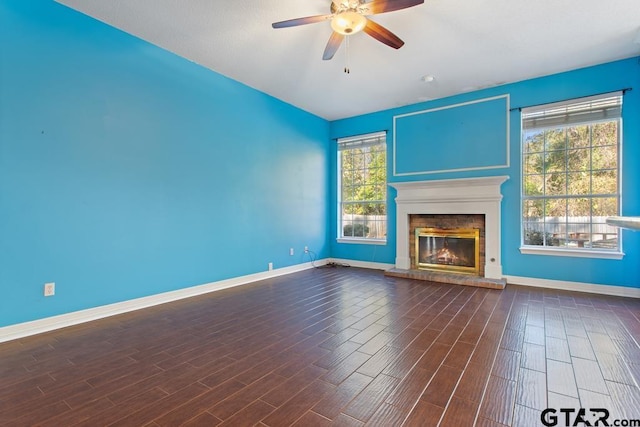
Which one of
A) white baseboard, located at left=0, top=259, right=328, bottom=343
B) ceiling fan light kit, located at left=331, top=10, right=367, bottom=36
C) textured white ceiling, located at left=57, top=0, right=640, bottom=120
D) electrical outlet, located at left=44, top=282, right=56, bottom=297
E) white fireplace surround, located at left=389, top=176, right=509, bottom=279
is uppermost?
textured white ceiling, located at left=57, top=0, right=640, bottom=120

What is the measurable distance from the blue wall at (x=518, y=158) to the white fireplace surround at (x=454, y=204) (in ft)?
0.53

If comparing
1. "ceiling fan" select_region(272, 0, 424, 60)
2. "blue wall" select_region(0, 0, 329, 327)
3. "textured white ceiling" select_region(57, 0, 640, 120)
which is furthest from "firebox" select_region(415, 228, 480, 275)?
"ceiling fan" select_region(272, 0, 424, 60)

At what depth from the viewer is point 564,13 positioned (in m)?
2.92

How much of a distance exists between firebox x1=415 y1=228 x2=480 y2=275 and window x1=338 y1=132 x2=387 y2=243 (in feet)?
2.54

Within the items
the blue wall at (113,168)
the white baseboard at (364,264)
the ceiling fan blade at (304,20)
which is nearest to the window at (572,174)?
the white baseboard at (364,264)

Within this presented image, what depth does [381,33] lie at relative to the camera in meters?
2.70

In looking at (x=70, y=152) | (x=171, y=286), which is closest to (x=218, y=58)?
(x=70, y=152)

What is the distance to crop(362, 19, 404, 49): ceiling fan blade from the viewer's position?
8.50ft

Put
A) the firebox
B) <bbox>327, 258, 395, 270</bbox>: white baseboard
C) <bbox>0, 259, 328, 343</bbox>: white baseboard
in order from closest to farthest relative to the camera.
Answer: <bbox>0, 259, 328, 343</bbox>: white baseboard → the firebox → <bbox>327, 258, 395, 270</bbox>: white baseboard

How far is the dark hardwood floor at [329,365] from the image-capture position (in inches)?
62.7

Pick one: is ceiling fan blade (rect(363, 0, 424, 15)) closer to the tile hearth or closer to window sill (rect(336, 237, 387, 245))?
the tile hearth

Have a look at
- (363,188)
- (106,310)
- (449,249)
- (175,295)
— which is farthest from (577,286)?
(106,310)

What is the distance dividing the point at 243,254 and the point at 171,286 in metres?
1.13

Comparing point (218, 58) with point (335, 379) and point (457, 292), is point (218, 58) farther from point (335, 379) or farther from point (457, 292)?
point (457, 292)
